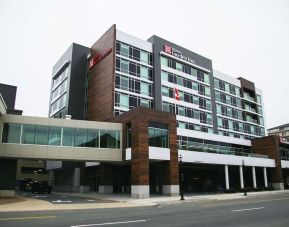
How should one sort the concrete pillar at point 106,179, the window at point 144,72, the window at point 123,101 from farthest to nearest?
the window at point 144,72 < the window at point 123,101 < the concrete pillar at point 106,179

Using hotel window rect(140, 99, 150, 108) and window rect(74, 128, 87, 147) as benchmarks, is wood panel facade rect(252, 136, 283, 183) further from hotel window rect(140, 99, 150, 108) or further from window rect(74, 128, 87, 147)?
window rect(74, 128, 87, 147)

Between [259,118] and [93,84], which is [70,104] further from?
[259,118]

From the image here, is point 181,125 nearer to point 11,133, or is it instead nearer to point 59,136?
point 59,136

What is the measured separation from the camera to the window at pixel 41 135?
3366cm

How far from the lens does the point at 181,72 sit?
56.2 m

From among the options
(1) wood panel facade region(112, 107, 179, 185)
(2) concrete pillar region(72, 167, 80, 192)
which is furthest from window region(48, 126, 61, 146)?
(2) concrete pillar region(72, 167, 80, 192)

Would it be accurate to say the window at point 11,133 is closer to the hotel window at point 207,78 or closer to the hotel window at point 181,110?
the hotel window at point 181,110

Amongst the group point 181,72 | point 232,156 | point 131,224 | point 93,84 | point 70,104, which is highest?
point 181,72

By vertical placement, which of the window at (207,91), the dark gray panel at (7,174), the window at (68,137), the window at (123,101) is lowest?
the dark gray panel at (7,174)

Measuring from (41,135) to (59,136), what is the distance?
2040 millimetres

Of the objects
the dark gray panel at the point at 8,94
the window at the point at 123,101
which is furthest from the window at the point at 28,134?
the dark gray panel at the point at 8,94

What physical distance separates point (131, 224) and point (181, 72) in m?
46.6

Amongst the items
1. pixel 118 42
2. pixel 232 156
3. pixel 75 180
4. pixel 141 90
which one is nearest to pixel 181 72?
pixel 141 90

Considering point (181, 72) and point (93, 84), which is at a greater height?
point (181, 72)
